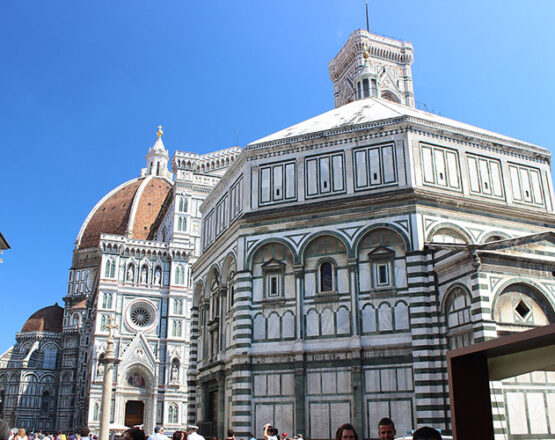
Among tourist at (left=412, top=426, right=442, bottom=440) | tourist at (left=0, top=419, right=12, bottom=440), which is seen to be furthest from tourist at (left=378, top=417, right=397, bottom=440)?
tourist at (left=0, top=419, right=12, bottom=440)

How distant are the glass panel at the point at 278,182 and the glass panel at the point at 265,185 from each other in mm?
290

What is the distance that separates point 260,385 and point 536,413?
28.2 ft

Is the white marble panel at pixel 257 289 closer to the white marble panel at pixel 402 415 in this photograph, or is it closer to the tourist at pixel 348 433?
the white marble panel at pixel 402 415

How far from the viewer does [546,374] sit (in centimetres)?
1750

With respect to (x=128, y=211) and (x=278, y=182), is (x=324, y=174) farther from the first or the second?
(x=128, y=211)

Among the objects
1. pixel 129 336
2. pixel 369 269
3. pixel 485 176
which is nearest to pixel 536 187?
pixel 485 176

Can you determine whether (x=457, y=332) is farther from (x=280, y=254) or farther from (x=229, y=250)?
(x=229, y=250)

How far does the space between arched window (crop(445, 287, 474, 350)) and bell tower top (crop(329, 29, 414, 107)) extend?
98.5ft

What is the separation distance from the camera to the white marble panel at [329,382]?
1948cm

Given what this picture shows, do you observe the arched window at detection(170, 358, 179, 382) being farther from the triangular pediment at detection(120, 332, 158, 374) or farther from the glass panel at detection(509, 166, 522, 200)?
the glass panel at detection(509, 166, 522, 200)

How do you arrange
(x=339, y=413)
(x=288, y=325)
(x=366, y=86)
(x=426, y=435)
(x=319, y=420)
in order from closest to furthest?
(x=426, y=435), (x=339, y=413), (x=319, y=420), (x=288, y=325), (x=366, y=86)

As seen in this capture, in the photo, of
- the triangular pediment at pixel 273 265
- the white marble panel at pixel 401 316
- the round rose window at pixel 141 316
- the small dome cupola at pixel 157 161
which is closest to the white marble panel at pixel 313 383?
the white marble panel at pixel 401 316

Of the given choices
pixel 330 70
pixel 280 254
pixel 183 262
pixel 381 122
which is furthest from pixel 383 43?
pixel 280 254

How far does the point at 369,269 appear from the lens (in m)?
20.2
